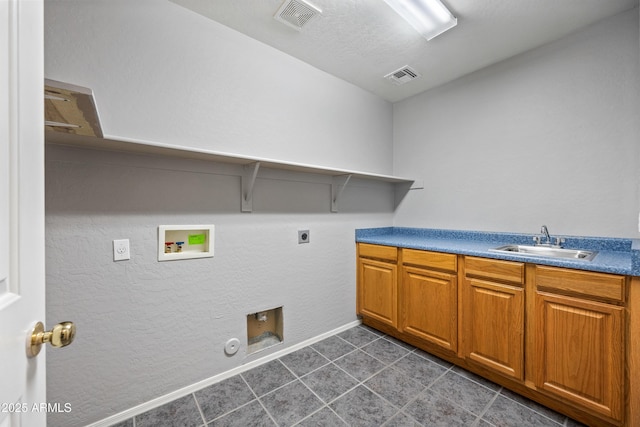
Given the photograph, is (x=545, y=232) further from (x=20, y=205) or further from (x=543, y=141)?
(x=20, y=205)

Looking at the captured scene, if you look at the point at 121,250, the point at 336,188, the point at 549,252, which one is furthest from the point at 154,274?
the point at 549,252

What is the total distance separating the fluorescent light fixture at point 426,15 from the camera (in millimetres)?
1643

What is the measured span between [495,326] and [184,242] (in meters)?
2.15

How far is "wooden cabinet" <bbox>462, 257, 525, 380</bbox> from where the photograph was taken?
165 centimetres

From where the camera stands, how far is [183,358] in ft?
5.57

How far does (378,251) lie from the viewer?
8.14 feet

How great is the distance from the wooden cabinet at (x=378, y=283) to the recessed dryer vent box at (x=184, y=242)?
147 centimetres

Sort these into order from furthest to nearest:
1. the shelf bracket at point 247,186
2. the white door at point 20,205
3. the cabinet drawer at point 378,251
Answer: the cabinet drawer at point 378,251 → the shelf bracket at point 247,186 → the white door at point 20,205

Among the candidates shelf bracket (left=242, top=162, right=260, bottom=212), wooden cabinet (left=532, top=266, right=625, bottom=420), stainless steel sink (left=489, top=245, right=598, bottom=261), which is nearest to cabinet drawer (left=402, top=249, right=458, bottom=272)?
stainless steel sink (left=489, top=245, right=598, bottom=261)

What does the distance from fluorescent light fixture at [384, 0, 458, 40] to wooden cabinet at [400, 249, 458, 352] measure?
1630mm

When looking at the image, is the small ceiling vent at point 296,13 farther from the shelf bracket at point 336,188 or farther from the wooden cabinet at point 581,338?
the wooden cabinet at point 581,338

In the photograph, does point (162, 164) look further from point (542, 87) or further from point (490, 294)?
point (542, 87)

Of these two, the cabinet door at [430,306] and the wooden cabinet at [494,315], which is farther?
the cabinet door at [430,306]

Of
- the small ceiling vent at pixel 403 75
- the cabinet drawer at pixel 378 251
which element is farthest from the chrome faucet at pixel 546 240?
the small ceiling vent at pixel 403 75
